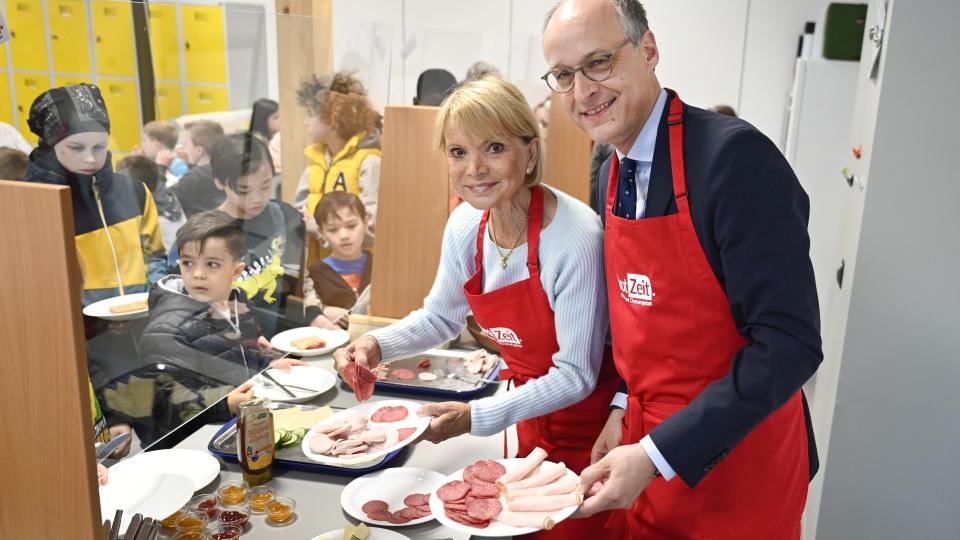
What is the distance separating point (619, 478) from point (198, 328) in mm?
844

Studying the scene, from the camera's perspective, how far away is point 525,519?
1.34 m

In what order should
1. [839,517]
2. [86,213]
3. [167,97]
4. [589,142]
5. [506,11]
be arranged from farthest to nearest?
[506,11]
[589,142]
[839,517]
[167,97]
[86,213]

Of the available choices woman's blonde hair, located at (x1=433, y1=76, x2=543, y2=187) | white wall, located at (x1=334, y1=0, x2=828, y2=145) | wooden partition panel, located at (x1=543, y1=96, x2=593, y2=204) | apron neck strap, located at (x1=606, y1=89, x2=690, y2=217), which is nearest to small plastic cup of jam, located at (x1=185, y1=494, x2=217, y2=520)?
woman's blonde hair, located at (x1=433, y1=76, x2=543, y2=187)

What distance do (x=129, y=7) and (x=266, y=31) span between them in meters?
0.36

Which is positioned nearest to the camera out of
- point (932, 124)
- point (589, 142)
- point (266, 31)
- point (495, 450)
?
point (266, 31)

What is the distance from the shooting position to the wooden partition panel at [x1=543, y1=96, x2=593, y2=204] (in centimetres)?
296

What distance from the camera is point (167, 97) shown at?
1.45 meters

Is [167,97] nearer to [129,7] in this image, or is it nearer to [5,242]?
[129,7]

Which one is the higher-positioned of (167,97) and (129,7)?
(129,7)

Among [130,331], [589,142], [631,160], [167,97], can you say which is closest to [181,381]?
[130,331]

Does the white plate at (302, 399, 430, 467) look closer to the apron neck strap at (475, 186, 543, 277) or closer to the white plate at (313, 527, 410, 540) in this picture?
the white plate at (313, 527, 410, 540)

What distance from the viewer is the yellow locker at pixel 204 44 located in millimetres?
1488

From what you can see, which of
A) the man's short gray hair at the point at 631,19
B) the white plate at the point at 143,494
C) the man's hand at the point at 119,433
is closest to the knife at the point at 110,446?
the man's hand at the point at 119,433

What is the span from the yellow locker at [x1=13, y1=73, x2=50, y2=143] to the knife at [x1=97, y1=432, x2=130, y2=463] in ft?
1.76
